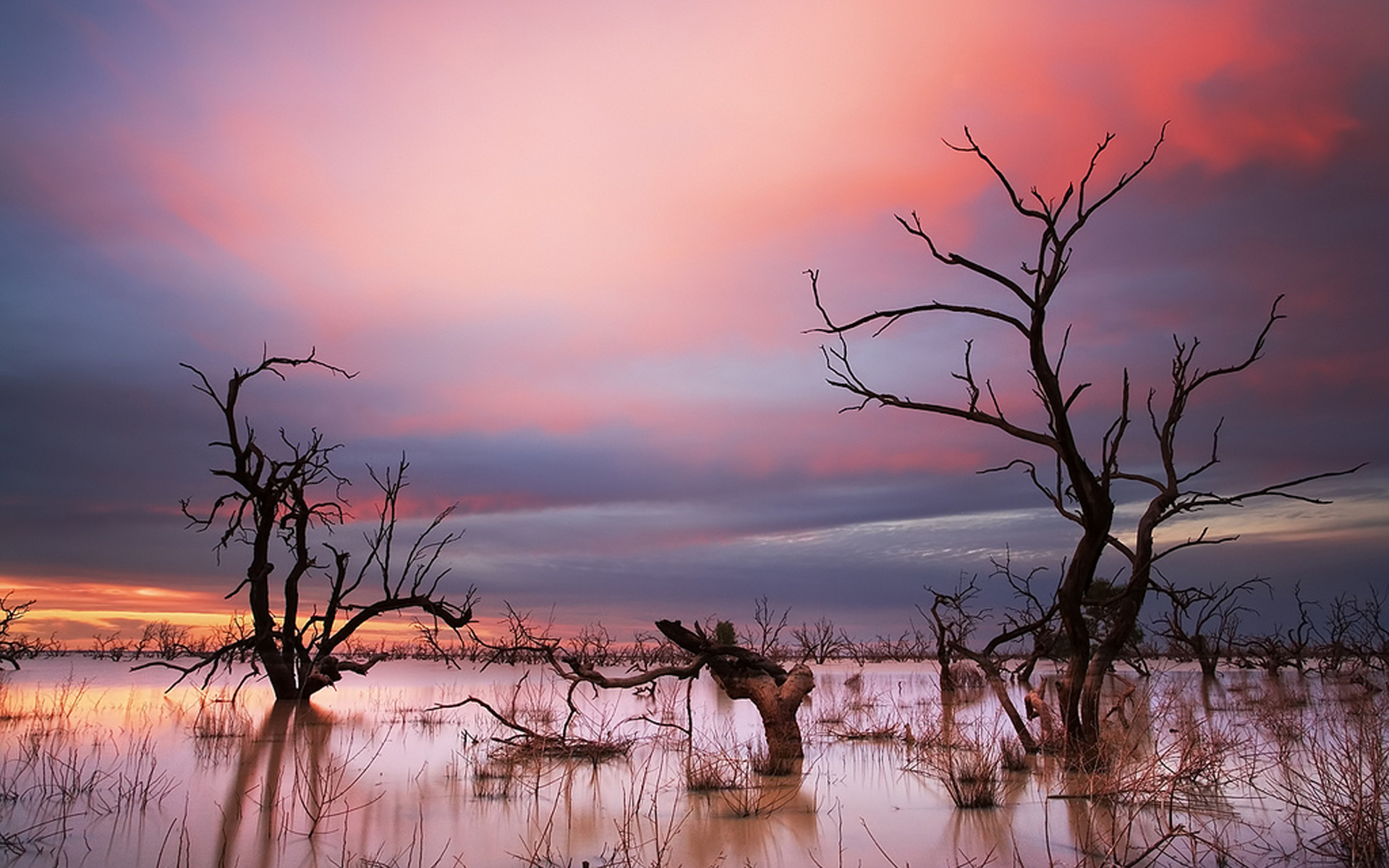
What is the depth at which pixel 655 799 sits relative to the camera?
309 inches

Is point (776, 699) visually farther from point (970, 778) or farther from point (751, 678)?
point (970, 778)

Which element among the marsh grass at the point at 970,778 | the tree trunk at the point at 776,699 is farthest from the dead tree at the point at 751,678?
the marsh grass at the point at 970,778

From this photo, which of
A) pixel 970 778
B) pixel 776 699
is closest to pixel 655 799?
pixel 970 778

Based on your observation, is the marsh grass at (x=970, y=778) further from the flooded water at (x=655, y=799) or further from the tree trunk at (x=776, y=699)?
the tree trunk at (x=776, y=699)

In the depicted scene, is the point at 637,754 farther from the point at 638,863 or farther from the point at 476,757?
the point at 638,863

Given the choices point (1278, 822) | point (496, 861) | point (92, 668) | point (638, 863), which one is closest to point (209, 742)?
point (496, 861)

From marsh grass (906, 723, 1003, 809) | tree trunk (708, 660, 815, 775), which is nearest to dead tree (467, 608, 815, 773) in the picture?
tree trunk (708, 660, 815, 775)

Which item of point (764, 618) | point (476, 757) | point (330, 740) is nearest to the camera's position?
point (476, 757)

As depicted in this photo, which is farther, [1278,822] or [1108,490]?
[1108,490]

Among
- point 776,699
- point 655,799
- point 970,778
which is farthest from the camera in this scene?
point 776,699

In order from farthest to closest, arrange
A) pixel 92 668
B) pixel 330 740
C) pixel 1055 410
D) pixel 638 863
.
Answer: pixel 92 668 < pixel 330 740 < pixel 1055 410 < pixel 638 863

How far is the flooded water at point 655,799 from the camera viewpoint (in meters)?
6.20

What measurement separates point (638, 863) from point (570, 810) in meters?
2.20

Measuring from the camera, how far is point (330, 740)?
42.9 ft
